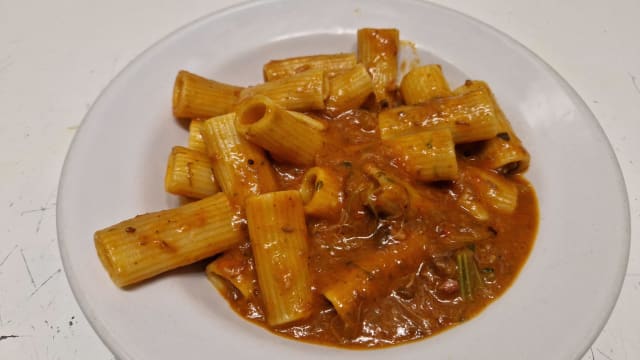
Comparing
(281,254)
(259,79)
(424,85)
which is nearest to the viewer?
(281,254)

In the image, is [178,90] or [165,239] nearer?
[165,239]

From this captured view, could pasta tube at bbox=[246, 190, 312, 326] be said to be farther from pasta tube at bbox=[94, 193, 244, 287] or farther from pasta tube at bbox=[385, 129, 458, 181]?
pasta tube at bbox=[385, 129, 458, 181]

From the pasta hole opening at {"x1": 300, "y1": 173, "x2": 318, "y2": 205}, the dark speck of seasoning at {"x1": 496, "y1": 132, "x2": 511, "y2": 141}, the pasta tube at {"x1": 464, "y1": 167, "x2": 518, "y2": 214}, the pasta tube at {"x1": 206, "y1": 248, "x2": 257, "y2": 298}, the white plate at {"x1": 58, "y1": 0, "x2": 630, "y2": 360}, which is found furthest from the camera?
the dark speck of seasoning at {"x1": 496, "y1": 132, "x2": 511, "y2": 141}

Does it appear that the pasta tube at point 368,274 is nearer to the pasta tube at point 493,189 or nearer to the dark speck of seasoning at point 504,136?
the pasta tube at point 493,189

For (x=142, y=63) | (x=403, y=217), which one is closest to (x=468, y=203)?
(x=403, y=217)

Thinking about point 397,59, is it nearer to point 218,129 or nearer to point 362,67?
point 362,67

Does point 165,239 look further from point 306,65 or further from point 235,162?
point 306,65

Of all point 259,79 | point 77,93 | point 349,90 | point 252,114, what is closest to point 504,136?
point 349,90

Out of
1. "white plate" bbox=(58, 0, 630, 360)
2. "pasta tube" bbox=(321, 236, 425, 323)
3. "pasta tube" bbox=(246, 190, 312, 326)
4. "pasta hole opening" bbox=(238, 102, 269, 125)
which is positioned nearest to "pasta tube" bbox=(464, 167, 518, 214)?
"white plate" bbox=(58, 0, 630, 360)
